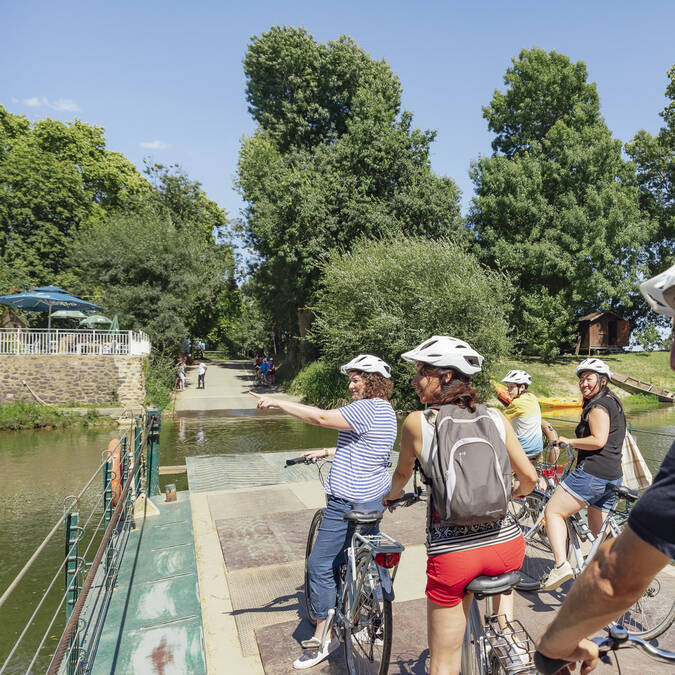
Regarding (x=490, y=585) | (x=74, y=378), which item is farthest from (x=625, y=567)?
(x=74, y=378)

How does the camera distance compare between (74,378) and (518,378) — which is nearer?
(518,378)

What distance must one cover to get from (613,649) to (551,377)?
3316cm

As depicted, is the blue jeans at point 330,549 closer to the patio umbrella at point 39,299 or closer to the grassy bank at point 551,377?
the grassy bank at point 551,377

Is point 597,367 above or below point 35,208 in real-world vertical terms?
below

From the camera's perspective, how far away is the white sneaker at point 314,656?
3555 millimetres

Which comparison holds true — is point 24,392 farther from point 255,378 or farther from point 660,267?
point 660,267

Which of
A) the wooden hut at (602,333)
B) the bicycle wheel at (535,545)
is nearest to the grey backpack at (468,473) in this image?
the bicycle wheel at (535,545)

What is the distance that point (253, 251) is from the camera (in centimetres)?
3603

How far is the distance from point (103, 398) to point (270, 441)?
9122mm

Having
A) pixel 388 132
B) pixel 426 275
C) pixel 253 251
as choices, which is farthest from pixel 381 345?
pixel 253 251

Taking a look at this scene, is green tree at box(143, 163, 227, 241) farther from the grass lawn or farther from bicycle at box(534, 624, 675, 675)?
bicycle at box(534, 624, 675, 675)

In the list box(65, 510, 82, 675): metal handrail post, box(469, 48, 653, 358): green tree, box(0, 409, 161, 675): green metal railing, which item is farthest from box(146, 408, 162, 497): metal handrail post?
box(469, 48, 653, 358): green tree

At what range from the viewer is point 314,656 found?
3.61 meters

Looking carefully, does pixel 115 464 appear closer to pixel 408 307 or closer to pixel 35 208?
pixel 408 307
